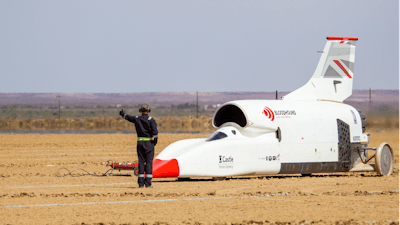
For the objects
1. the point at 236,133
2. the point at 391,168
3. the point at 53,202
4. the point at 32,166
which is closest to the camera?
the point at 53,202

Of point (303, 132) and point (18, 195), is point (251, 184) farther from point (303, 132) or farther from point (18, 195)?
point (18, 195)

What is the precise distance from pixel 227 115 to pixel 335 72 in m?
5.37

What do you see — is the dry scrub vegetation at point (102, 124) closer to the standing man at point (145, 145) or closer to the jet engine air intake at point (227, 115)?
the jet engine air intake at point (227, 115)

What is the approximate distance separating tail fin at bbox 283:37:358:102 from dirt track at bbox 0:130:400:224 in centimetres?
314

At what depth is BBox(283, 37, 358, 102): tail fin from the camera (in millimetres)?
20566

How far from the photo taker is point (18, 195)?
44.8 ft

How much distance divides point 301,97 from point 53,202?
10.6m

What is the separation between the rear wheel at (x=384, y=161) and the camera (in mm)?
18734

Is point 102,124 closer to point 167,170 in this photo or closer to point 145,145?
point 167,170

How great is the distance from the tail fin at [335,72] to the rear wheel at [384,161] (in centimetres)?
268

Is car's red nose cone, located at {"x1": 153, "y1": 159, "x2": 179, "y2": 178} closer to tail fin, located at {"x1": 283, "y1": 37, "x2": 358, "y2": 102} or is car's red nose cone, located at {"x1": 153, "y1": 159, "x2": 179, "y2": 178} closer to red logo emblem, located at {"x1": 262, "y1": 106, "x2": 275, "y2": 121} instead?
red logo emblem, located at {"x1": 262, "y1": 106, "x2": 275, "y2": 121}

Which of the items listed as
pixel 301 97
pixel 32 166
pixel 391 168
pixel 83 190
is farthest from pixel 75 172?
pixel 391 168

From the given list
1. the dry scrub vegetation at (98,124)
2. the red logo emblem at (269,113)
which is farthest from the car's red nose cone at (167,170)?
the dry scrub vegetation at (98,124)

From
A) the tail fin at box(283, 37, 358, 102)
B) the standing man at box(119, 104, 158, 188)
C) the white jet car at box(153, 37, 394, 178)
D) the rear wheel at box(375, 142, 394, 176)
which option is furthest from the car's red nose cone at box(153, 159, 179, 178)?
the rear wheel at box(375, 142, 394, 176)
